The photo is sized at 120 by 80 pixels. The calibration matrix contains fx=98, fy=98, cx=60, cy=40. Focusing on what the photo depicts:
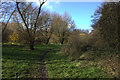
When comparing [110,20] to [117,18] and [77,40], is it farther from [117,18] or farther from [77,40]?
[77,40]

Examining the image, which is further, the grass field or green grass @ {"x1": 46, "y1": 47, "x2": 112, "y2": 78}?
the grass field

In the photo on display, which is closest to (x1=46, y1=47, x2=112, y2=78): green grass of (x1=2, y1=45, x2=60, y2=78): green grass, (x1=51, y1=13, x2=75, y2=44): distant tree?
(x1=2, y1=45, x2=60, y2=78): green grass

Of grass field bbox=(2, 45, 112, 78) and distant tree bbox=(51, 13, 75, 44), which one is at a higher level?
distant tree bbox=(51, 13, 75, 44)

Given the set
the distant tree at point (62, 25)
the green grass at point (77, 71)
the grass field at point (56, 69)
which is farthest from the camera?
the distant tree at point (62, 25)

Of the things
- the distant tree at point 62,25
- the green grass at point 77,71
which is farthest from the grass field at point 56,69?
the distant tree at point 62,25

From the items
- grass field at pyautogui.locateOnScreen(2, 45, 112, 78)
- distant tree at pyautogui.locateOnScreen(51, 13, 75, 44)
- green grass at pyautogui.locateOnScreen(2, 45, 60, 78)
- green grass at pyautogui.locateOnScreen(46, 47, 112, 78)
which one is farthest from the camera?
distant tree at pyautogui.locateOnScreen(51, 13, 75, 44)

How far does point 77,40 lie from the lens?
38.1 feet

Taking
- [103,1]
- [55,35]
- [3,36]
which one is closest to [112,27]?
[103,1]

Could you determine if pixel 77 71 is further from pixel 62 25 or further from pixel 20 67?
pixel 62 25

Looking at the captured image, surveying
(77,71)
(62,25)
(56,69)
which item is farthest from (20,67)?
(62,25)

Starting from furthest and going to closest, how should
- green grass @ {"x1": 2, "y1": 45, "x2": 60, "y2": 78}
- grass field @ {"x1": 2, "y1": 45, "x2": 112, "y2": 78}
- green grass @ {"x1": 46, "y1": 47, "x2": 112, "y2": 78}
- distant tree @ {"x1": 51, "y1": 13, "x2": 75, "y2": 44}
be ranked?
distant tree @ {"x1": 51, "y1": 13, "x2": 75, "y2": 44} → green grass @ {"x1": 2, "y1": 45, "x2": 60, "y2": 78} → grass field @ {"x1": 2, "y1": 45, "x2": 112, "y2": 78} → green grass @ {"x1": 46, "y1": 47, "x2": 112, "y2": 78}

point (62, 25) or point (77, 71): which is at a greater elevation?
point (62, 25)

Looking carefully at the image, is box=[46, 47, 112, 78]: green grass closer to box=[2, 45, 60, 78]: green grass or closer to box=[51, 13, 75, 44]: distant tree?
box=[2, 45, 60, 78]: green grass

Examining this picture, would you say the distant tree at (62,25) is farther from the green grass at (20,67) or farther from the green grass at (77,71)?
the green grass at (77,71)
